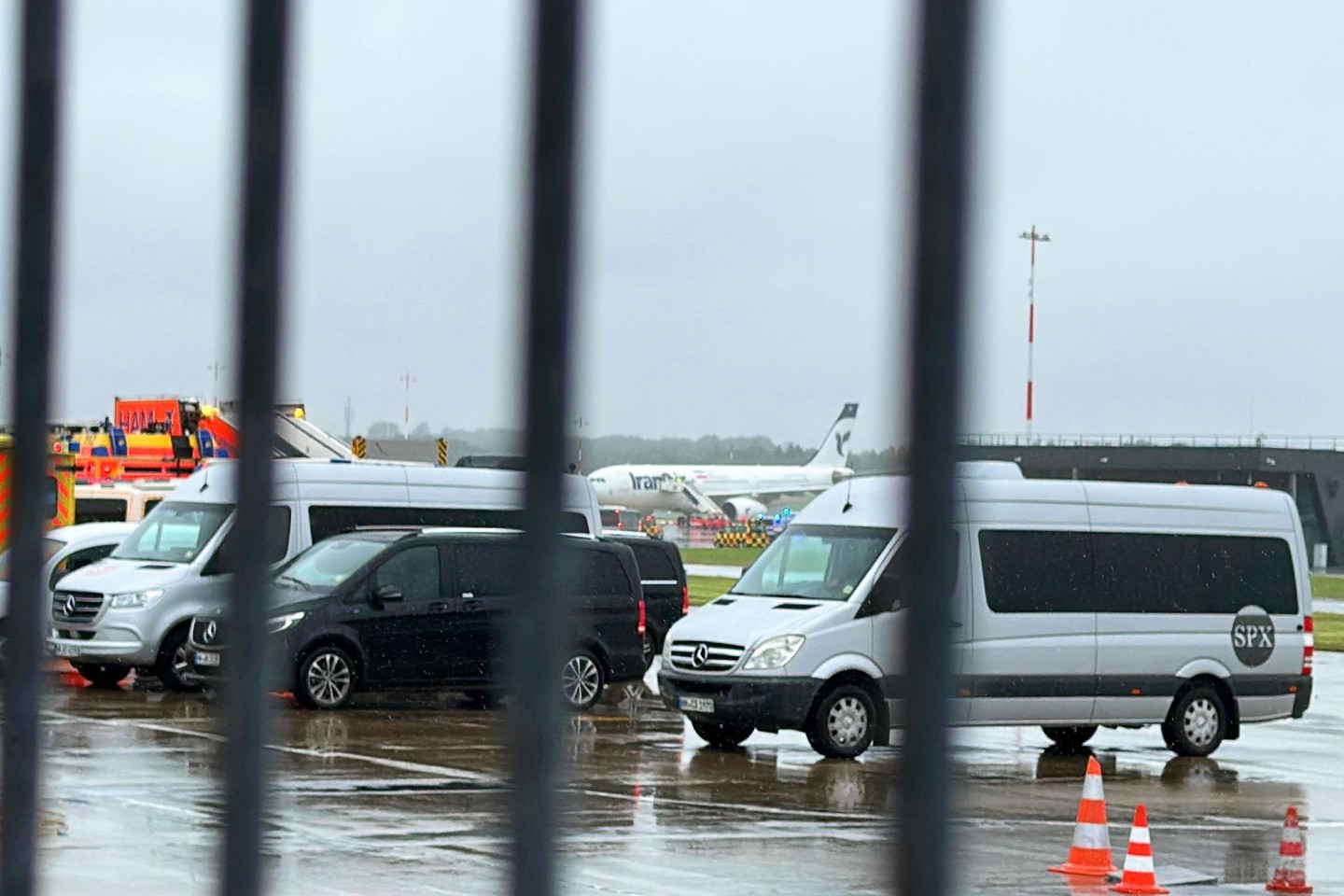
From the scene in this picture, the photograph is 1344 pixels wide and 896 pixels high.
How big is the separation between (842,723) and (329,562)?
6379 millimetres

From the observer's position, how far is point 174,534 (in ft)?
76.9

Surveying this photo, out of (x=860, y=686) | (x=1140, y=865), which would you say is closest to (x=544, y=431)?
(x=1140, y=865)

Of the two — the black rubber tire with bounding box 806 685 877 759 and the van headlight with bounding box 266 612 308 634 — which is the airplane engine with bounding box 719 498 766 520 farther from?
the black rubber tire with bounding box 806 685 877 759

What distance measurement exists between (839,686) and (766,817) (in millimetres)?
3963

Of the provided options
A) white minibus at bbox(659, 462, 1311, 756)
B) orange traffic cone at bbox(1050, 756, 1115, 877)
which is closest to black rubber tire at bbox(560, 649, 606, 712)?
white minibus at bbox(659, 462, 1311, 756)

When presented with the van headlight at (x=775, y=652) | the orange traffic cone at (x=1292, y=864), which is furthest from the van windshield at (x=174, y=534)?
the orange traffic cone at (x=1292, y=864)

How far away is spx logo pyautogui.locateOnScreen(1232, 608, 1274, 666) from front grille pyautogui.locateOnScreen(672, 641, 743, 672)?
489cm

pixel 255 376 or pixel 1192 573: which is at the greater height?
pixel 255 376

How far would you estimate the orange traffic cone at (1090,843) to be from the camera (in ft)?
37.9

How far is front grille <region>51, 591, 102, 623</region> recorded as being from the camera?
888 inches

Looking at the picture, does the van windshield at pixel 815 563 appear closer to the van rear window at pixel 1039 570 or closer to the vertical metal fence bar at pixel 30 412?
the van rear window at pixel 1039 570

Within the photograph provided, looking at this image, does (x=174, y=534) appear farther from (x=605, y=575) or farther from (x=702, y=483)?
(x=702, y=483)

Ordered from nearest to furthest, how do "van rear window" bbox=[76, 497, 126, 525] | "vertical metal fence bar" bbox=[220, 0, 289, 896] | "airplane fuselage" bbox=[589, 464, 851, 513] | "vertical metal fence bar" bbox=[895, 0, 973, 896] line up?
"vertical metal fence bar" bbox=[895, 0, 973, 896] < "vertical metal fence bar" bbox=[220, 0, 289, 896] < "van rear window" bbox=[76, 497, 126, 525] < "airplane fuselage" bbox=[589, 464, 851, 513]

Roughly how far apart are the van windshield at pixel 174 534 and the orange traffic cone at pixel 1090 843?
13.5 m
